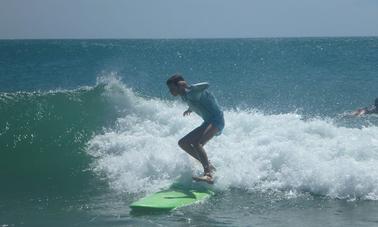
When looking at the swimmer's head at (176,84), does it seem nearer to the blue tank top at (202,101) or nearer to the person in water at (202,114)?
the person in water at (202,114)

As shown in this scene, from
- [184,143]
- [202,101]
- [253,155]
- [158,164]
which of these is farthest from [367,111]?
[184,143]

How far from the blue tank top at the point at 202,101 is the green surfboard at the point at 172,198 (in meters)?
1.19

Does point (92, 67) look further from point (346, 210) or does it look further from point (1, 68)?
point (346, 210)

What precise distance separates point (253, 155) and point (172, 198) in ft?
8.13

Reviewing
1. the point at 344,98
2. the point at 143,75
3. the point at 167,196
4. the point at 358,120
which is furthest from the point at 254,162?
Result: the point at 143,75

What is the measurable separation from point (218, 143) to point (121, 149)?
2007 millimetres

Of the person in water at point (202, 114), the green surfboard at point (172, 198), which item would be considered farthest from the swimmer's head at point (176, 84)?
the green surfboard at point (172, 198)

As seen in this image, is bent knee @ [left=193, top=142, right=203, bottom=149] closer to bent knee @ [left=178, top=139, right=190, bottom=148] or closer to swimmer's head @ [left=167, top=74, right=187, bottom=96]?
bent knee @ [left=178, top=139, right=190, bottom=148]

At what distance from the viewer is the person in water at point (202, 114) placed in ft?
29.5

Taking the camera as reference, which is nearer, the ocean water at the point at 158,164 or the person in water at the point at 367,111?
the ocean water at the point at 158,164

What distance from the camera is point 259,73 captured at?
3947cm

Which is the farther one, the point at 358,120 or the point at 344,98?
the point at 344,98

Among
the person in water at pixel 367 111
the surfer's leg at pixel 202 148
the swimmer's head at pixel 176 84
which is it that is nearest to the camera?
the swimmer's head at pixel 176 84

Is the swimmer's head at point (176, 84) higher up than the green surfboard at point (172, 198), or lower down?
higher up
